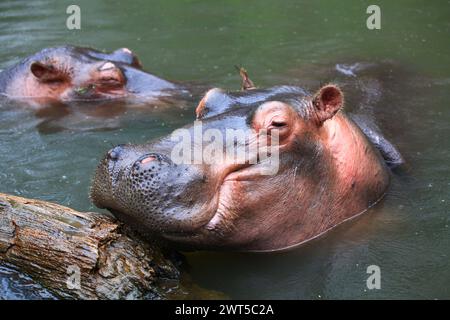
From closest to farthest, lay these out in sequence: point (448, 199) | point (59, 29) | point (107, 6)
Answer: point (448, 199)
point (59, 29)
point (107, 6)

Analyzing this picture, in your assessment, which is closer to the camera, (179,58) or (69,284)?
(69,284)

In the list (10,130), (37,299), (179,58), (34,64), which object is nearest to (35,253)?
(37,299)

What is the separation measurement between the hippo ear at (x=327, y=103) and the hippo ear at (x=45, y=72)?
14.5ft

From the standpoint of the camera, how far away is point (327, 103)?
4.81 meters

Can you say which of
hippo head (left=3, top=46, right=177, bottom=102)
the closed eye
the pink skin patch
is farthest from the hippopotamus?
the pink skin patch

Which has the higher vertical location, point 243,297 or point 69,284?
point 69,284

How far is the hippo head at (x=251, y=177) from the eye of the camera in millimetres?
3916

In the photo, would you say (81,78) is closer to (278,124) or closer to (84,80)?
(84,80)

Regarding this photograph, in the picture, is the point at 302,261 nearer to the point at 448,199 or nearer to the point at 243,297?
the point at 243,297

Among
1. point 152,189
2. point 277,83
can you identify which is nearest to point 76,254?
point 152,189

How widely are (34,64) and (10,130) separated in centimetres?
100

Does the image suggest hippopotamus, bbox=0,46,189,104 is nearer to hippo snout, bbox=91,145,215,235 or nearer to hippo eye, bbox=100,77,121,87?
hippo eye, bbox=100,77,121,87

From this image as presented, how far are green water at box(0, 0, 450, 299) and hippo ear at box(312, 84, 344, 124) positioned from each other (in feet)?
3.09

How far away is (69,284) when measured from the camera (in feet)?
12.5
